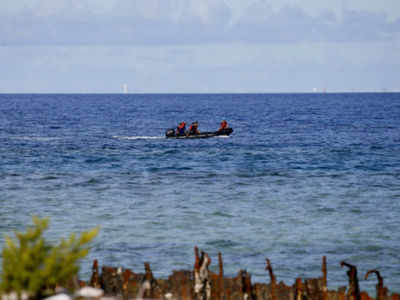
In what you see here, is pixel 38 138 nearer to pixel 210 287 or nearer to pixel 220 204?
pixel 220 204

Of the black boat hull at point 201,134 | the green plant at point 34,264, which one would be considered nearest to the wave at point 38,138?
the black boat hull at point 201,134

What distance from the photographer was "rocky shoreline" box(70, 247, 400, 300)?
11.8 metres

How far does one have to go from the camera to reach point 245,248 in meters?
20.7

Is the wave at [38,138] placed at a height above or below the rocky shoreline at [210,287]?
below

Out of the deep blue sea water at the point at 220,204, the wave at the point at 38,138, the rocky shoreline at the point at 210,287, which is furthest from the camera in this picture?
the wave at the point at 38,138

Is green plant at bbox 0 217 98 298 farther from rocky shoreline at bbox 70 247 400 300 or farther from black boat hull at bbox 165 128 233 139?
black boat hull at bbox 165 128 233 139

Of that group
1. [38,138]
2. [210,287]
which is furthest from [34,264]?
[38,138]

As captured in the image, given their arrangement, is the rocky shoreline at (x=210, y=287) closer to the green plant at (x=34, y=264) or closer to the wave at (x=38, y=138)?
the green plant at (x=34, y=264)

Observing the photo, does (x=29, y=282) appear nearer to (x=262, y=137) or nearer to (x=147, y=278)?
(x=147, y=278)

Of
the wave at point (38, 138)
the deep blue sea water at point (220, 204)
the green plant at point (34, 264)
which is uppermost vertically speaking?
the green plant at point (34, 264)

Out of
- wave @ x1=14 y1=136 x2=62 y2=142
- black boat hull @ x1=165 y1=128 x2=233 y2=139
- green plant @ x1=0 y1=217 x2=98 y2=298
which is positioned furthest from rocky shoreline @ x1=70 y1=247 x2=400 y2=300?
wave @ x1=14 y1=136 x2=62 y2=142

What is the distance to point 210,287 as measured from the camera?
40.5 feet

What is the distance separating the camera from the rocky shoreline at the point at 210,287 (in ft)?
38.7

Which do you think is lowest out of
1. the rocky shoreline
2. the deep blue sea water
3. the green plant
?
the deep blue sea water
